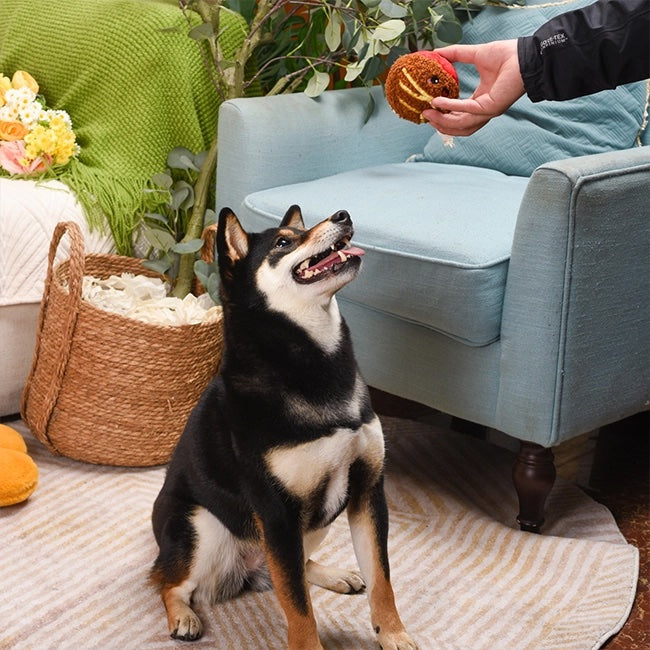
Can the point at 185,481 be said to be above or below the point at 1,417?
above

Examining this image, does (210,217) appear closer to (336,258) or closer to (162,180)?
(162,180)

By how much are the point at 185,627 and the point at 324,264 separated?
→ 566 millimetres

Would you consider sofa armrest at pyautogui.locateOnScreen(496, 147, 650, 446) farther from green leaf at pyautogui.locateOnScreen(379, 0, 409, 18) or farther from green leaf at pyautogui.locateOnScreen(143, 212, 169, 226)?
green leaf at pyautogui.locateOnScreen(143, 212, 169, 226)

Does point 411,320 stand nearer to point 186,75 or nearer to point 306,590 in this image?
point 306,590

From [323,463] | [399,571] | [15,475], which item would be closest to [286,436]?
[323,463]

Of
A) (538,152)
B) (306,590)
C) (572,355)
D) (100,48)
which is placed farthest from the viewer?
(100,48)

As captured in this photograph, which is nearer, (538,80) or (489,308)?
(538,80)

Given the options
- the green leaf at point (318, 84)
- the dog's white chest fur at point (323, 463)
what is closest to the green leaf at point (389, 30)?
the green leaf at point (318, 84)

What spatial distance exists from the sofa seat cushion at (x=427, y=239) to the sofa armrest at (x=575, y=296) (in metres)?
0.05

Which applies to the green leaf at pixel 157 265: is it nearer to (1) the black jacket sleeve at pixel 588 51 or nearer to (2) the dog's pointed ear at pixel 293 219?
(2) the dog's pointed ear at pixel 293 219

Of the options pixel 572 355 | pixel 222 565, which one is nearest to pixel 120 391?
pixel 222 565

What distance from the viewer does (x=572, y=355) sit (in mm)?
1573

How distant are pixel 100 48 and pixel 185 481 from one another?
1.25 metres

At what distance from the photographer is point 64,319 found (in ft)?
6.07
